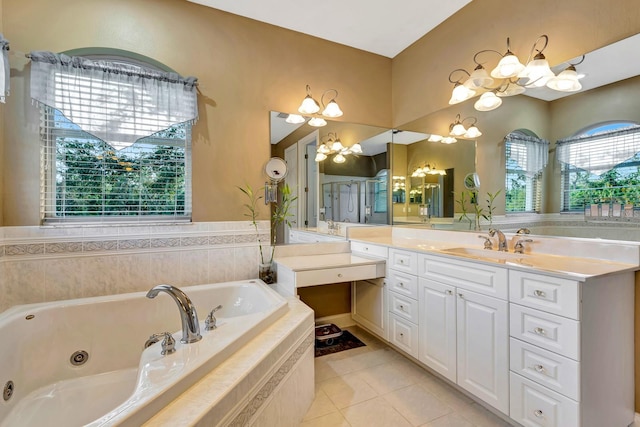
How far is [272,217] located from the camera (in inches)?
101

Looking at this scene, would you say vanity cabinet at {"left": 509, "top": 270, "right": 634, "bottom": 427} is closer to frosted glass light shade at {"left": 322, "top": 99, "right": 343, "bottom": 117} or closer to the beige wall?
frosted glass light shade at {"left": 322, "top": 99, "right": 343, "bottom": 117}

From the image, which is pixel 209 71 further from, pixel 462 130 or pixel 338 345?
pixel 338 345

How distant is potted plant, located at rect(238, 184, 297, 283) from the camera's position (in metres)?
2.44

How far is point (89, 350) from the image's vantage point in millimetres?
1746

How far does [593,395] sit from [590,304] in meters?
0.40

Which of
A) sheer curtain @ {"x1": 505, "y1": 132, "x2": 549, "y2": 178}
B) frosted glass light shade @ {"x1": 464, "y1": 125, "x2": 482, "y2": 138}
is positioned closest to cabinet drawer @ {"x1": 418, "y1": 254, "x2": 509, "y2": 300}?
sheer curtain @ {"x1": 505, "y1": 132, "x2": 549, "y2": 178}

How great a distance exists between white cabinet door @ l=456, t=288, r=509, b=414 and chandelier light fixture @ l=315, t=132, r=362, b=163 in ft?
5.35

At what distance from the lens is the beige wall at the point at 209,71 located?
185 cm

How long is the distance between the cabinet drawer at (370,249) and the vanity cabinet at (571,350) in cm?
101

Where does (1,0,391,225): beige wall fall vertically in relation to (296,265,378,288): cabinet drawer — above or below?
above

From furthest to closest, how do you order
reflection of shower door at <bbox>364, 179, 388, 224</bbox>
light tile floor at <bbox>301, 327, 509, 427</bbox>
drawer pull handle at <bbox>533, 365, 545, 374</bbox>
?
reflection of shower door at <bbox>364, 179, 388, 224</bbox>
light tile floor at <bbox>301, 327, 509, 427</bbox>
drawer pull handle at <bbox>533, 365, 545, 374</bbox>

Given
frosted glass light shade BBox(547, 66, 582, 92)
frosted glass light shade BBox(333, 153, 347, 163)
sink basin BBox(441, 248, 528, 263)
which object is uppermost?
frosted glass light shade BBox(547, 66, 582, 92)

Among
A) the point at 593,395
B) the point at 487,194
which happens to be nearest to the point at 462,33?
the point at 487,194

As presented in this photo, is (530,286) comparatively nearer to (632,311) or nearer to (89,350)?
(632,311)
